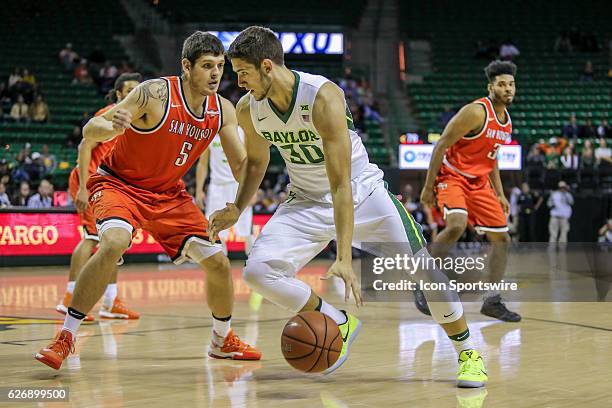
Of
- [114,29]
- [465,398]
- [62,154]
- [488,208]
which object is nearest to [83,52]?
[114,29]

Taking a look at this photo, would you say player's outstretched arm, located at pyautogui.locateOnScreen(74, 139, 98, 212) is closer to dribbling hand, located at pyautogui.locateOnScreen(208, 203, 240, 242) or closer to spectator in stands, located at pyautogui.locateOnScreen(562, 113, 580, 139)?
dribbling hand, located at pyautogui.locateOnScreen(208, 203, 240, 242)

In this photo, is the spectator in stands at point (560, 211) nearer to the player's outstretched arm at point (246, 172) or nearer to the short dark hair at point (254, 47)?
the player's outstretched arm at point (246, 172)

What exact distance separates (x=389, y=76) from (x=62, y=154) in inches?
413

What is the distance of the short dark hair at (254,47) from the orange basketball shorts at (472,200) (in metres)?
3.84

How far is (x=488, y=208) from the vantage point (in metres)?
8.27

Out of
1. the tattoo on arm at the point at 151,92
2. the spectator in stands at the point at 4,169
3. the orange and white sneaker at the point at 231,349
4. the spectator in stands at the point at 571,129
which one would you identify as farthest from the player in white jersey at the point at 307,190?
the spectator in stands at the point at 571,129

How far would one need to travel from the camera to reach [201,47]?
5523 mm

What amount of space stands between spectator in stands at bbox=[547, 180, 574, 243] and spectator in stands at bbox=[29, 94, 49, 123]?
1085cm

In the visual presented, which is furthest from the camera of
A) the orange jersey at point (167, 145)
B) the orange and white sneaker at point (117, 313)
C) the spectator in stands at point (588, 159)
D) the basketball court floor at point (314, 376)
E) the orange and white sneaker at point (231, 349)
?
the spectator in stands at point (588, 159)

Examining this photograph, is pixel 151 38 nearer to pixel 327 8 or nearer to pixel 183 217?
pixel 327 8

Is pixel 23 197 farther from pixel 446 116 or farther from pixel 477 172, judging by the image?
pixel 446 116

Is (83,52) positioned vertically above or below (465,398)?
above

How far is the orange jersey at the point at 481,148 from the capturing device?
813 cm

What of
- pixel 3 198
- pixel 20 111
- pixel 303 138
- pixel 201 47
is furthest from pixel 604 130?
pixel 303 138
